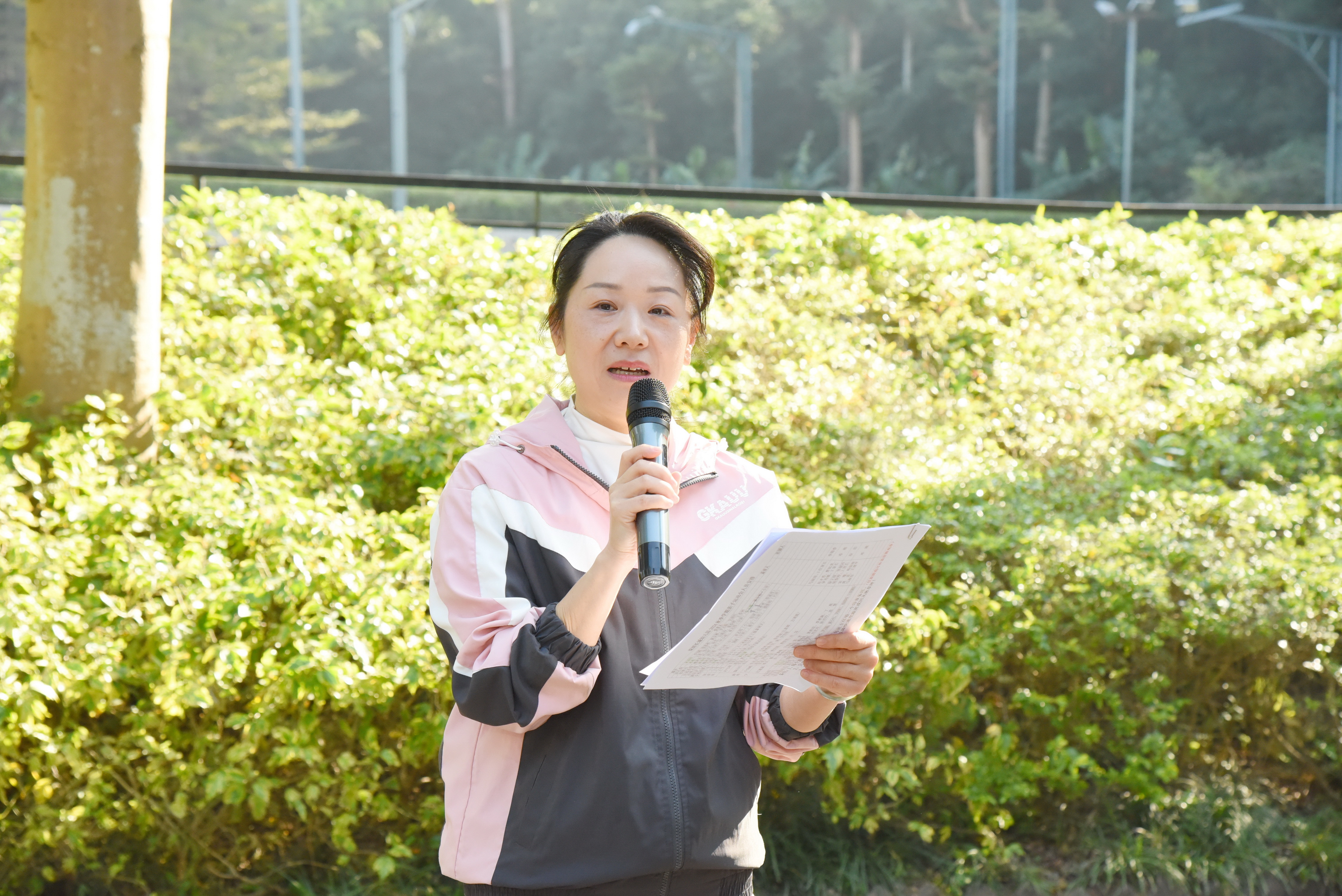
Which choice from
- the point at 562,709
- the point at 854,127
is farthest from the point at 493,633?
the point at 854,127

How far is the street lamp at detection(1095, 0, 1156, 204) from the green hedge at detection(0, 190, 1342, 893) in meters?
24.8

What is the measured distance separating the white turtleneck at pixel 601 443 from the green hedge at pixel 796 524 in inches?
66.2

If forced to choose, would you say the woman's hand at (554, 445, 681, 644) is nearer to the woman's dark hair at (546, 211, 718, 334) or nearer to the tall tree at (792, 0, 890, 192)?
the woman's dark hair at (546, 211, 718, 334)

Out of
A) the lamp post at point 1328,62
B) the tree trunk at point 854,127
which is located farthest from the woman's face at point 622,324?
the tree trunk at point 854,127

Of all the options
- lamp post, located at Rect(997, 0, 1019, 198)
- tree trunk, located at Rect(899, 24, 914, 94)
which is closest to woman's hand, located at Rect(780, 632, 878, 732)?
lamp post, located at Rect(997, 0, 1019, 198)

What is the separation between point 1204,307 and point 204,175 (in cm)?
647

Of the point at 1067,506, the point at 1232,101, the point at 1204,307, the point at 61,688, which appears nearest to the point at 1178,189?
the point at 1232,101

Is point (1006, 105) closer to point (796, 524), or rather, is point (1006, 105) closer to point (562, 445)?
point (796, 524)

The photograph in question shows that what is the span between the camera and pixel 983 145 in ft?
158

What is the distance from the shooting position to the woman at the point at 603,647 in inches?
72.7

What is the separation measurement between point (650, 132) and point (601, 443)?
55.8m

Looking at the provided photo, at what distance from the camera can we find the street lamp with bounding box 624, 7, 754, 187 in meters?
36.2

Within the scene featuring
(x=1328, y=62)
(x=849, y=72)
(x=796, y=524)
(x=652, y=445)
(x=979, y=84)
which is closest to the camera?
(x=652, y=445)

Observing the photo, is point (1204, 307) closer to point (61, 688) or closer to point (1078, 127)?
point (61, 688)
